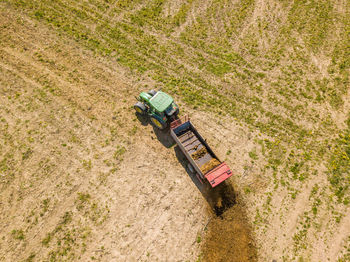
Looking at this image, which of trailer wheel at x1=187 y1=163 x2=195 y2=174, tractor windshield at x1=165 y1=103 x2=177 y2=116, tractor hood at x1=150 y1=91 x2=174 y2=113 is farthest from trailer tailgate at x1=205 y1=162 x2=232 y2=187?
tractor hood at x1=150 y1=91 x2=174 y2=113

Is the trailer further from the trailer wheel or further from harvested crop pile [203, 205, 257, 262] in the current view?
harvested crop pile [203, 205, 257, 262]

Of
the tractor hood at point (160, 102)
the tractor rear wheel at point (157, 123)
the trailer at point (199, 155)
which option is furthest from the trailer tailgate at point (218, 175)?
the tractor hood at point (160, 102)

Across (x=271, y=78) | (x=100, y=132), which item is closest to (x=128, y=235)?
(x=100, y=132)

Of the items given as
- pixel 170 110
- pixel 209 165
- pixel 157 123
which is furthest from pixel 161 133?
pixel 209 165

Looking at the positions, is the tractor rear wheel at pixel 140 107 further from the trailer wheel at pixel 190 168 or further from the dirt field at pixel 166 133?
the trailer wheel at pixel 190 168

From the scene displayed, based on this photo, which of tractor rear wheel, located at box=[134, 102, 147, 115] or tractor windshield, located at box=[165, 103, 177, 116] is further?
tractor rear wheel, located at box=[134, 102, 147, 115]

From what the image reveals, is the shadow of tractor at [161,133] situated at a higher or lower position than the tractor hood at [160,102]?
lower
